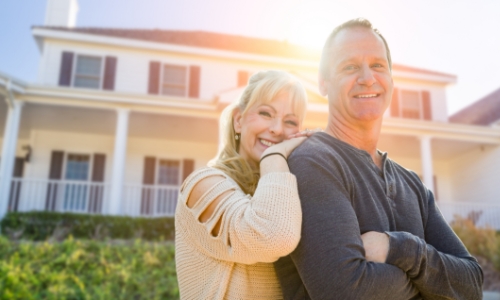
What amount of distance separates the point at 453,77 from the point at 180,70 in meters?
11.0

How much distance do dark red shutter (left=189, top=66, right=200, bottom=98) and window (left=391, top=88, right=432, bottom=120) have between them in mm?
7514

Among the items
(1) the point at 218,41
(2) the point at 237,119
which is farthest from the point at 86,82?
(2) the point at 237,119

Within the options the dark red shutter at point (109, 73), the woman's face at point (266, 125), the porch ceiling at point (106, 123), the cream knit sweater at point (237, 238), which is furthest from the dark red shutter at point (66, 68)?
the cream knit sweater at point (237, 238)

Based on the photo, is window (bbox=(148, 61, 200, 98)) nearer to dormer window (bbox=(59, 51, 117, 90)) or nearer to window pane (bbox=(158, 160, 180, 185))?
dormer window (bbox=(59, 51, 117, 90))

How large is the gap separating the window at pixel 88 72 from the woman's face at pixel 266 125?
44.4 feet

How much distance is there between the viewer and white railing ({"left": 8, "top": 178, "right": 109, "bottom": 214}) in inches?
496

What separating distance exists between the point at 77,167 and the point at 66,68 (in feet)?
10.9

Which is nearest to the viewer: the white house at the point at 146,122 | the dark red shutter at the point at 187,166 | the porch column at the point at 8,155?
the porch column at the point at 8,155

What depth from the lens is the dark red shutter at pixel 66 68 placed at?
1440cm

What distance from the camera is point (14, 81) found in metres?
11.6

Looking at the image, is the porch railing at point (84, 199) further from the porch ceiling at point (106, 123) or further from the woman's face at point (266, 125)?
the woman's face at point (266, 125)

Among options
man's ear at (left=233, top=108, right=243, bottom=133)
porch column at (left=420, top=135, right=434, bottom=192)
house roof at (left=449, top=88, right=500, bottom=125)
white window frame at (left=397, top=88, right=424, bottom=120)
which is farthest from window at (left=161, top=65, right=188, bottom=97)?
man's ear at (left=233, top=108, right=243, bottom=133)

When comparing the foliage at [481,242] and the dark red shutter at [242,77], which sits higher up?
the dark red shutter at [242,77]

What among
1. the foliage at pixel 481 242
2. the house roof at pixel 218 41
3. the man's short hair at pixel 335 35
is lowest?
the foliage at pixel 481 242
